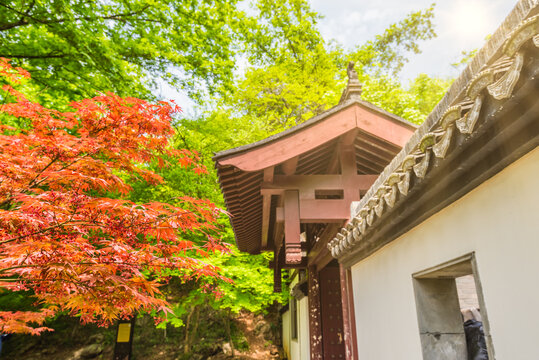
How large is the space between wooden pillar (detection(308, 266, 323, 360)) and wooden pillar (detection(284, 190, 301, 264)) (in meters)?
3.26

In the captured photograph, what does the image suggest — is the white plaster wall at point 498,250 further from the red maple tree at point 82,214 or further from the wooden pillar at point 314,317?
the wooden pillar at point 314,317

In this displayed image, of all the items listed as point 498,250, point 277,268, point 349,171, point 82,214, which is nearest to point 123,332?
point 277,268

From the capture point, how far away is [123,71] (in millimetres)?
6117

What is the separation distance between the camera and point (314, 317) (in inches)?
278

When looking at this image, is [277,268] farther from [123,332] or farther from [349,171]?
[123,332]

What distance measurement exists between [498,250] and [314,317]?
6111mm

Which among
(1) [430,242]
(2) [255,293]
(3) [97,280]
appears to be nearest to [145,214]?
(3) [97,280]

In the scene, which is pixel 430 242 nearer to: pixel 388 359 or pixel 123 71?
pixel 388 359

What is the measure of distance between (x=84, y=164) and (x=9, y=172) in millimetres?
766

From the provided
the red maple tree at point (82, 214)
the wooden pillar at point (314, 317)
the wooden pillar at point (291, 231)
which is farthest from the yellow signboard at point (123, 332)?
the wooden pillar at point (291, 231)

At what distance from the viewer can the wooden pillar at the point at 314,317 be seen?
22.6 feet

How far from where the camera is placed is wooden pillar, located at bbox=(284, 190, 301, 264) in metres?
4.10

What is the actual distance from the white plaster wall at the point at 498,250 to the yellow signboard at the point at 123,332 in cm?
1012

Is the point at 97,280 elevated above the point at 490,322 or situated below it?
above
